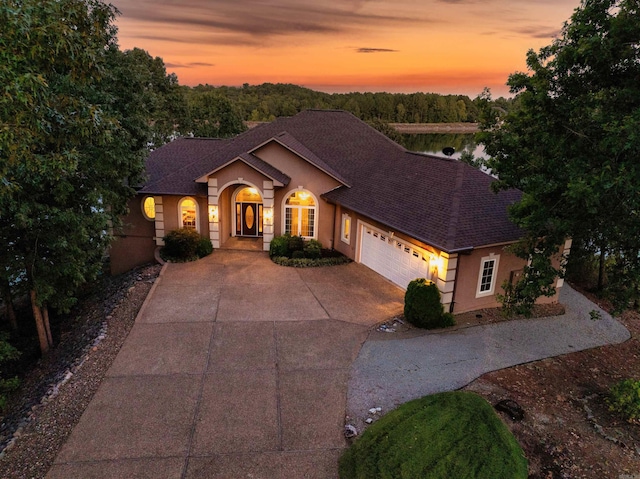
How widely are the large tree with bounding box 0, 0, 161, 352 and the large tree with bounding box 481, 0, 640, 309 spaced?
391 inches

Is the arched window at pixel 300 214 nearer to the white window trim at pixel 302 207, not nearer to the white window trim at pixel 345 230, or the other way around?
the white window trim at pixel 302 207

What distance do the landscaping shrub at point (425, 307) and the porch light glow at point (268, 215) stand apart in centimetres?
821

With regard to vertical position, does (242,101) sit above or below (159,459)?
above

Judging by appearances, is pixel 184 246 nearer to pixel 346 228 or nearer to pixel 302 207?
pixel 302 207

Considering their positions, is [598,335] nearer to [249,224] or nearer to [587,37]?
[587,37]

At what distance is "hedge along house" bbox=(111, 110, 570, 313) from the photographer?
538 inches

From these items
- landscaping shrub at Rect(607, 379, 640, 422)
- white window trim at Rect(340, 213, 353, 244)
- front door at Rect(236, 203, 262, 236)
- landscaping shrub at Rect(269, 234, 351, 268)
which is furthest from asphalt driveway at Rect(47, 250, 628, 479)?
front door at Rect(236, 203, 262, 236)

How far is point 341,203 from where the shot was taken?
58.5 feet

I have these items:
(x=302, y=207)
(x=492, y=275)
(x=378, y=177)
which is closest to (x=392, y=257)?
(x=492, y=275)

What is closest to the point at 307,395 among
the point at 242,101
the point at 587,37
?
the point at 587,37

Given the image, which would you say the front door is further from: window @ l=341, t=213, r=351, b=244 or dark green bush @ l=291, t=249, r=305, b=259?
window @ l=341, t=213, r=351, b=244

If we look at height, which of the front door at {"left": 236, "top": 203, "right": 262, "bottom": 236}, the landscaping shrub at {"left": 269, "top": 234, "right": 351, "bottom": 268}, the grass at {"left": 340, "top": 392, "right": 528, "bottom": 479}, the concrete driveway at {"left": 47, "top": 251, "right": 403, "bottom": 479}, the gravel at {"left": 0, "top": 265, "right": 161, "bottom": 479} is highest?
the front door at {"left": 236, "top": 203, "right": 262, "bottom": 236}

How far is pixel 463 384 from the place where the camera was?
32.4ft

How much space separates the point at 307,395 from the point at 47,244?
8.03 m
